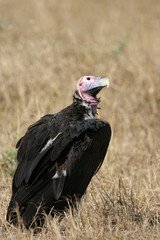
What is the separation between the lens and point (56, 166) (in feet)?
12.4

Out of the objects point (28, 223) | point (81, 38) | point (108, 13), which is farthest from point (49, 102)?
point (108, 13)

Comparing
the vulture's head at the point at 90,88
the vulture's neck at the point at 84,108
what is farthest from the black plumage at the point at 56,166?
the vulture's head at the point at 90,88

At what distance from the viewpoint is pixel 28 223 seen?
3.68 metres

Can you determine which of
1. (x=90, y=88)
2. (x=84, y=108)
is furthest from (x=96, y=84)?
(x=84, y=108)

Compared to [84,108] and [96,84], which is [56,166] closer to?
[84,108]

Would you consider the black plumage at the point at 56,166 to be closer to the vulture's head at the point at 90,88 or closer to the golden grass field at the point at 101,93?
the golden grass field at the point at 101,93

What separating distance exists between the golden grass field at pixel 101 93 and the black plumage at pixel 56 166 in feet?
0.50

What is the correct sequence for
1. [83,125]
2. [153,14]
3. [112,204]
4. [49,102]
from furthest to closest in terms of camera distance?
1. [153,14]
2. [49,102]
3. [112,204]
4. [83,125]

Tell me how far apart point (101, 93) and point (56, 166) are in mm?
4214

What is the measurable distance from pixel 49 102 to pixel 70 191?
3.82 meters

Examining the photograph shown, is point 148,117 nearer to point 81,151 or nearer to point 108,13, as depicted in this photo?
point 81,151

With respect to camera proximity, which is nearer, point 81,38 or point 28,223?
point 28,223

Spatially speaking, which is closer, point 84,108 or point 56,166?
point 56,166

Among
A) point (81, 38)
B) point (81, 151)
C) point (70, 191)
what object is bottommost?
point (70, 191)
